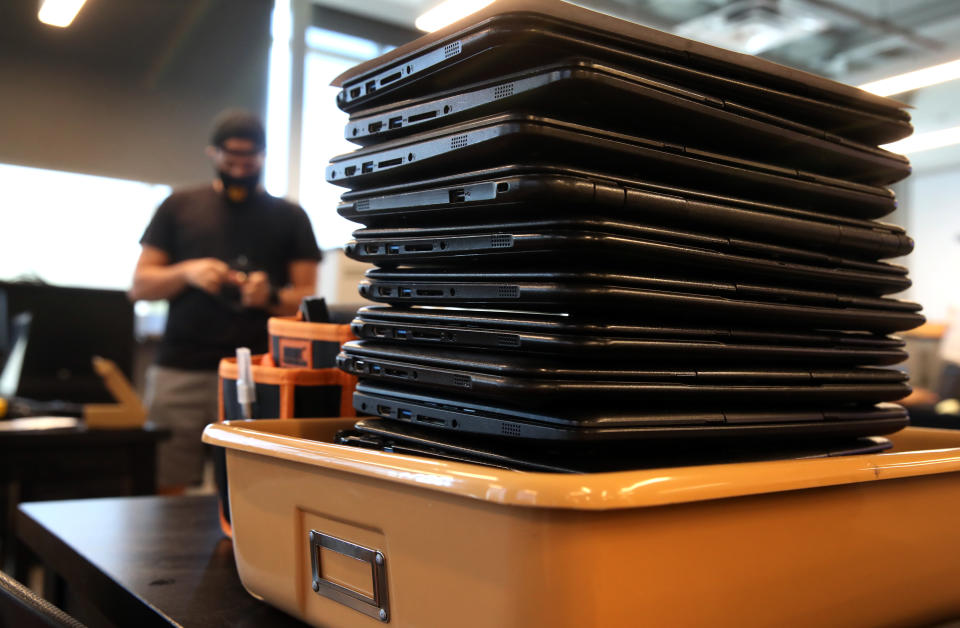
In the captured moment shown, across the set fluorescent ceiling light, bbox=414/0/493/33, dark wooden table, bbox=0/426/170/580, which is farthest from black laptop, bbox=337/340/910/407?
fluorescent ceiling light, bbox=414/0/493/33

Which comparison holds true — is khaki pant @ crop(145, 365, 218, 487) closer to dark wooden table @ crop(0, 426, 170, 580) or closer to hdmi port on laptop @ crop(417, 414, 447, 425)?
dark wooden table @ crop(0, 426, 170, 580)

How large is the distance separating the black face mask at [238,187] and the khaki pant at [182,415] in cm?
57

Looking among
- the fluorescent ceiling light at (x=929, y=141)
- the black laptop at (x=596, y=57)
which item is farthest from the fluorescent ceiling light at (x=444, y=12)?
the fluorescent ceiling light at (x=929, y=141)

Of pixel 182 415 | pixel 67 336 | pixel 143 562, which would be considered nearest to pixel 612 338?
pixel 143 562

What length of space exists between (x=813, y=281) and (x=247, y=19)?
5.66 m

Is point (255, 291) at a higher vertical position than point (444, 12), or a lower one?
lower

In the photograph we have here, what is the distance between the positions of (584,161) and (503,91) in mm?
65

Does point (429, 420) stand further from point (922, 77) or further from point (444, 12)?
point (922, 77)

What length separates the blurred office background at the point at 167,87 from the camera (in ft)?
16.1

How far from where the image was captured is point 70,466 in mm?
2365

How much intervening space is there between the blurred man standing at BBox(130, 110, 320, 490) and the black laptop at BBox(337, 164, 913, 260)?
1880mm

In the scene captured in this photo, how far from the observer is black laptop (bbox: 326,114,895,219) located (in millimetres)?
471

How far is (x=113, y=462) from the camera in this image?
2.43m

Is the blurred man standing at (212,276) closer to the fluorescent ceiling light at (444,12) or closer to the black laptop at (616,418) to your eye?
the black laptop at (616,418)
